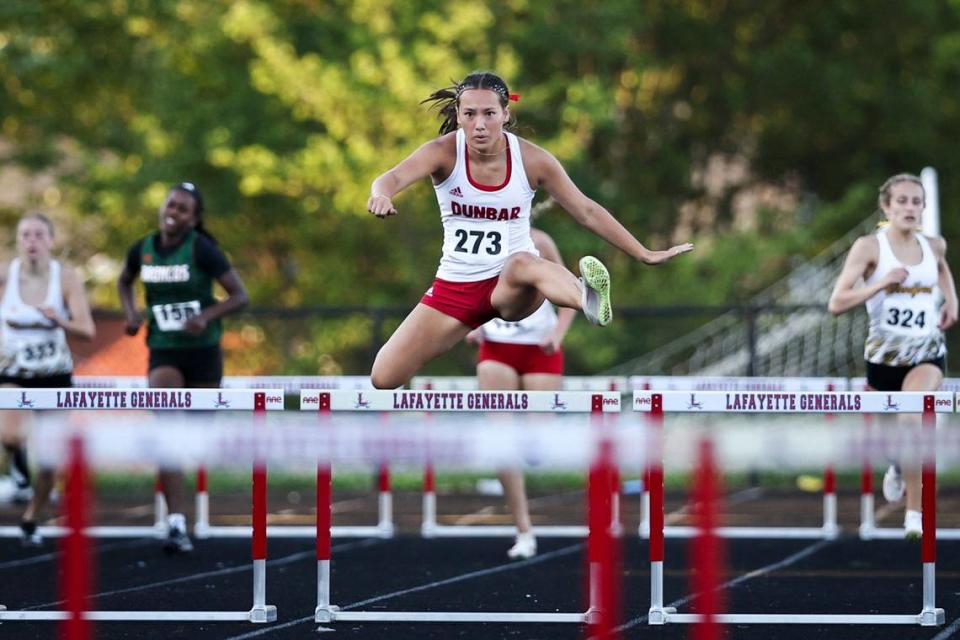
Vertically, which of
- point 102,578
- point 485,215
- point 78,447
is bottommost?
point 102,578

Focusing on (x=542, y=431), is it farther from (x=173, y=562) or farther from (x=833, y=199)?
(x=833, y=199)

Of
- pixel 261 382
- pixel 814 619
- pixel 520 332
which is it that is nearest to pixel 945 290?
pixel 520 332

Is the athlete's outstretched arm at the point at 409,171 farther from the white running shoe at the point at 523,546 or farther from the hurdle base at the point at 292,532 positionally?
the hurdle base at the point at 292,532

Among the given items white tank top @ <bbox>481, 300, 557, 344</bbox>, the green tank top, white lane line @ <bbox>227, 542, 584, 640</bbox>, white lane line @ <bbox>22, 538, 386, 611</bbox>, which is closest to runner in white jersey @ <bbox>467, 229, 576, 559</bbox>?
white tank top @ <bbox>481, 300, 557, 344</bbox>

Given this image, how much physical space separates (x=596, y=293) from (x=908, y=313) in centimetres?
333

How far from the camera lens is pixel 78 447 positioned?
13.7 feet

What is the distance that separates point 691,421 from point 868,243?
10.6 meters

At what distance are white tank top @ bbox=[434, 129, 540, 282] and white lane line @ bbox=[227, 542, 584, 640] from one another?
173cm

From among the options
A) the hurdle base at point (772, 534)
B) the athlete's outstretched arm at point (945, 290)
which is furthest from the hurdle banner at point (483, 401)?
the hurdle base at point (772, 534)

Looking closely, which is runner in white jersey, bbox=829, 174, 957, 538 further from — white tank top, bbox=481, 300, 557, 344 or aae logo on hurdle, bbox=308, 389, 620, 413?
aae logo on hurdle, bbox=308, 389, 620, 413

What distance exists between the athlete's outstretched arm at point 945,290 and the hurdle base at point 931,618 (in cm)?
282

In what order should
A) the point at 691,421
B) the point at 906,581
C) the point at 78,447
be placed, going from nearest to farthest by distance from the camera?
the point at 78,447, the point at 906,581, the point at 691,421

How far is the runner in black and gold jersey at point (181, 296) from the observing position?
32.9ft

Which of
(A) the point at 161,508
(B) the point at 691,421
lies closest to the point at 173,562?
(A) the point at 161,508
